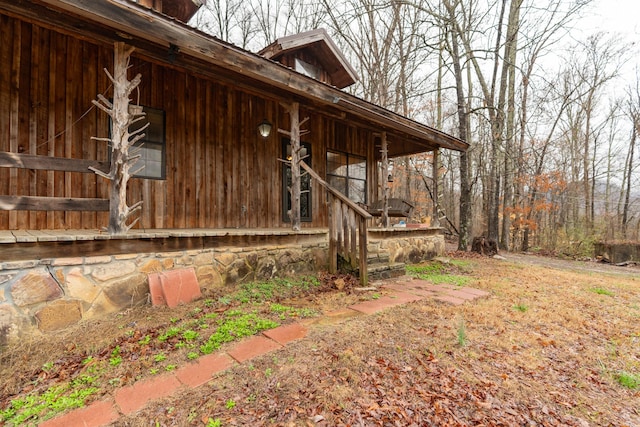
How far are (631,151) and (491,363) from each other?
1797cm

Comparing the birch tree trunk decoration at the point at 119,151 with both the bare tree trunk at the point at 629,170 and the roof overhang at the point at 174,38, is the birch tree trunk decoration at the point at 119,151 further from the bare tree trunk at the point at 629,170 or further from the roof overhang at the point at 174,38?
→ the bare tree trunk at the point at 629,170

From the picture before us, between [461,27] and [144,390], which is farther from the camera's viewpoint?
[461,27]

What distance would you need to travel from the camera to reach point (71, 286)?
2625 millimetres

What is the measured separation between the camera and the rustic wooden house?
2676 millimetres

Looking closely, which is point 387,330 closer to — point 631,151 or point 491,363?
point 491,363

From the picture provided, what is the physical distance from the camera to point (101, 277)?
9.15 feet

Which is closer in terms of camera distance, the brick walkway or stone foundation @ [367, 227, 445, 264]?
the brick walkway

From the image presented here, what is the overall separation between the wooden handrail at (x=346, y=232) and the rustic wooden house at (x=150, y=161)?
19 mm

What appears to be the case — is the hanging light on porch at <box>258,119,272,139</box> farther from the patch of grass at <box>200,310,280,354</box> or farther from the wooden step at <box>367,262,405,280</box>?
the patch of grass at <box>200,310,280,354</box>

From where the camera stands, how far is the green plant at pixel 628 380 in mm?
2109

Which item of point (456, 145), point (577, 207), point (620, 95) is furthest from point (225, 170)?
point (620, 95)

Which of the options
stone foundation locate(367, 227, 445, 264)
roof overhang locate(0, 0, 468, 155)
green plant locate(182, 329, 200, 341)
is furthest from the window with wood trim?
stone foundation locate(367, 227, 445, 264)

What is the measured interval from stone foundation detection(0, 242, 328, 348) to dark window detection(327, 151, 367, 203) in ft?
12.2

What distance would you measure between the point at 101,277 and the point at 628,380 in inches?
Answer: 178
